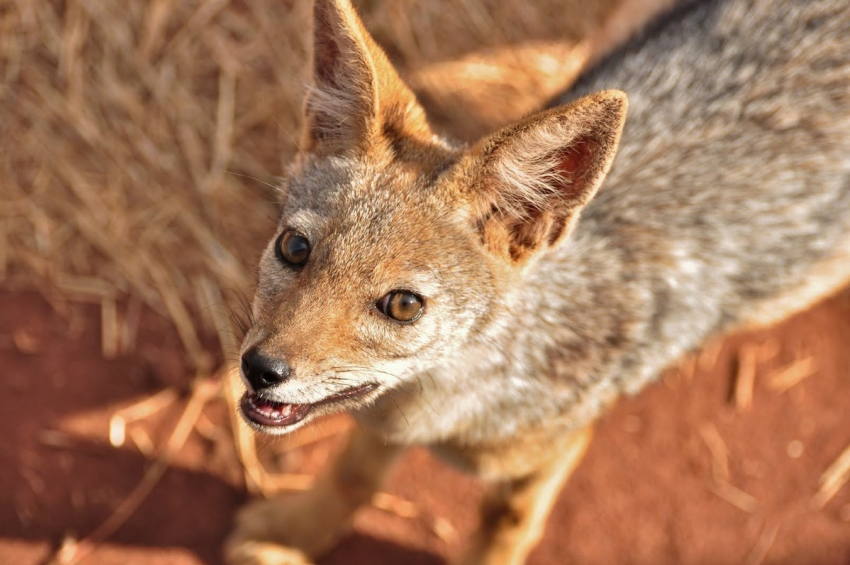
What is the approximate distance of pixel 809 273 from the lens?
3.97 m

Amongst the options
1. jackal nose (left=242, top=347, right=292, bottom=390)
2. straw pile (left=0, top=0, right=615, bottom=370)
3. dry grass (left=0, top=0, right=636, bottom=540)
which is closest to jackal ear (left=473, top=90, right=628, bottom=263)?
jackal nose (left=242, top=347, right=292, bottom=390)

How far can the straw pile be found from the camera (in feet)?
15.6

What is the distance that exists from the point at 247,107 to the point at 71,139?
1.07 m

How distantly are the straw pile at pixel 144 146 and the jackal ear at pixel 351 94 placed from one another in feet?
5.22

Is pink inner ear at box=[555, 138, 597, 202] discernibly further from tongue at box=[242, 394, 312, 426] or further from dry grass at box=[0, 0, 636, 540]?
dry grass at box=[0, 0, 636, 540]

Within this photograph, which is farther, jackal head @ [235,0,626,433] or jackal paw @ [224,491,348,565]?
jackal paw @ [224,491,348,565]

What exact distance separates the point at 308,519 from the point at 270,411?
1.60m

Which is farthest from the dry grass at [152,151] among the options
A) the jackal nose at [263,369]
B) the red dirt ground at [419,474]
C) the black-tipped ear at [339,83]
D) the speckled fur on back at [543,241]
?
the jackal nose at [263,369]

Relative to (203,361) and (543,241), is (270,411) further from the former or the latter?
(203,361)

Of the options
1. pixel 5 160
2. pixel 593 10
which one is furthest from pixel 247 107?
pixel 593 10


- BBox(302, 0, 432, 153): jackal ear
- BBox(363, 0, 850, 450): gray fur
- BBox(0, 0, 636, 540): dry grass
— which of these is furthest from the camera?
BBox(0, 0, 636, 540): dry grass

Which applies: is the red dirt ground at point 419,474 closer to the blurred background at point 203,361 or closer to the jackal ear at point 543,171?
the blurred background at point 203,361

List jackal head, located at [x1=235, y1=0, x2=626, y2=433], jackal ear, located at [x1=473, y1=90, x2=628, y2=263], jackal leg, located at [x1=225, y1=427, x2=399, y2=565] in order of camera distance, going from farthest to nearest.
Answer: jackal leg, located at [x1=225, y1=427, x2=399, y2=565], jackal head, located at [x1=235, y1=0, x2=626, y2=433], jackal ear, located at [x1=473, y1=90, x2=628, y2=263]

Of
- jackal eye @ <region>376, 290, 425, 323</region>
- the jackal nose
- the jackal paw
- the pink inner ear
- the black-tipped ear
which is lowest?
the jackal paw
